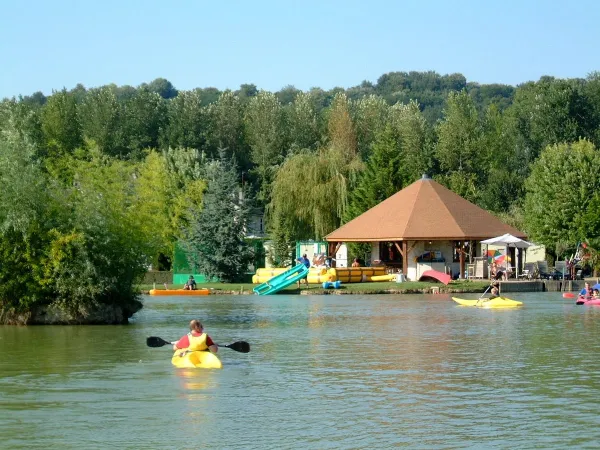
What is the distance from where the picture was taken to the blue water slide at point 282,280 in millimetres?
59719

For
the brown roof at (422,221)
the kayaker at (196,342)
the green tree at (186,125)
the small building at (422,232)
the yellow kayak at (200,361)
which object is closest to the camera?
the yellow kayak at (200,361)

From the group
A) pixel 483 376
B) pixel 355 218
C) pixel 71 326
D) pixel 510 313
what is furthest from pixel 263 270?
pixel 483 376

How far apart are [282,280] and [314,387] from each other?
3707 cm

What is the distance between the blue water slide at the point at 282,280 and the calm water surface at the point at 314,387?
62.2 ft

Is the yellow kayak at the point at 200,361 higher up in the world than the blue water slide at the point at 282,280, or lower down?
lower down

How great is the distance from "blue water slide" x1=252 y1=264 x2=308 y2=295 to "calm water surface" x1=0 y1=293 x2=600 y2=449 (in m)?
19.0

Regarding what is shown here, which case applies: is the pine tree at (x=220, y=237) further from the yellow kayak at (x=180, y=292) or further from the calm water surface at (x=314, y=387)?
the calm water surface at (x=314, y=387)

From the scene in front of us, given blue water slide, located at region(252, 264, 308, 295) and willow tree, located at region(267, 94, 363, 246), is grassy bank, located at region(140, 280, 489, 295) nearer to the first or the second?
blue water slide, located at region(252, 264, 308, 295)

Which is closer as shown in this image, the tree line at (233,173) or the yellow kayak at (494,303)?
the tree line at (233,173)

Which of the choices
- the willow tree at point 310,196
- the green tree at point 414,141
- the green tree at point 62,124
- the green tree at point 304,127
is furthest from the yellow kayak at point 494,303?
the green tree at point 62,124

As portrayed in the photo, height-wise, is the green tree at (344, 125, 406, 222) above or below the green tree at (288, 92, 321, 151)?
below

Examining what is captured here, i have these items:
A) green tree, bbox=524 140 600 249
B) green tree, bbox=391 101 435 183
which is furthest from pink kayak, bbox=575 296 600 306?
green tree, bbox=391 101 435 183

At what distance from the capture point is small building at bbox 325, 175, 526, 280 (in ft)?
214

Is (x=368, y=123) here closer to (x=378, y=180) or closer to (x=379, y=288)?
(x=378, y=180)
